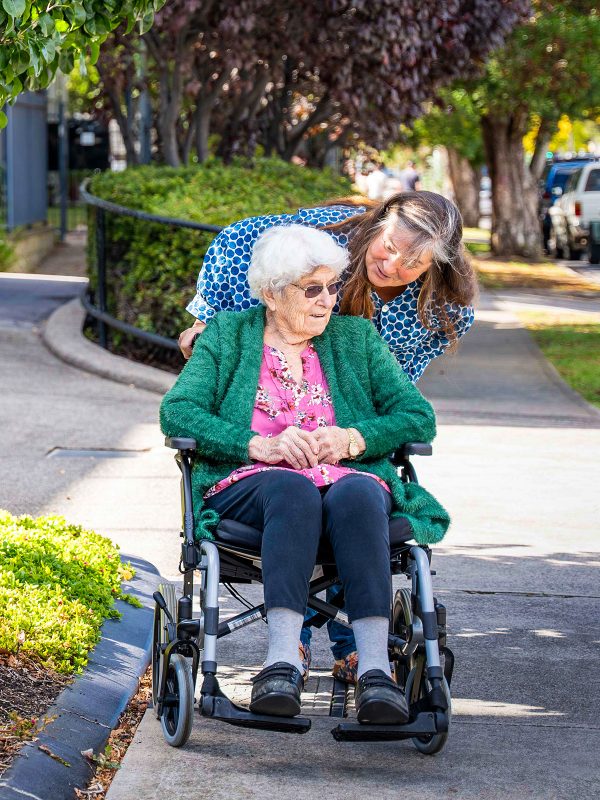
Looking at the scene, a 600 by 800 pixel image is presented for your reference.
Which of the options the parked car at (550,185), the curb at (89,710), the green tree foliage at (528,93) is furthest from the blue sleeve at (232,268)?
the parked car at (550,185)

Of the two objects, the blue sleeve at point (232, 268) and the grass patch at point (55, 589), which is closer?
the grass patch at point (55, 589)

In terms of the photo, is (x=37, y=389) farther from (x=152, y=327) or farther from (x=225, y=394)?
(x=225, y=394)

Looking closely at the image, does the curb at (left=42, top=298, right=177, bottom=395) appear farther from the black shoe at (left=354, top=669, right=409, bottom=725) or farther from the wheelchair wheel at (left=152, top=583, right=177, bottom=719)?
the black shoe at (left=354, top=669, right=409, bottom=725)

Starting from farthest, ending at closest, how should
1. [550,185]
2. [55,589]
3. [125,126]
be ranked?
[550,185] < [125,126] < [55,589]

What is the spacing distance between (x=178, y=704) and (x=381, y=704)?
631mm

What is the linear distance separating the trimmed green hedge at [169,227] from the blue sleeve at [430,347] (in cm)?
536

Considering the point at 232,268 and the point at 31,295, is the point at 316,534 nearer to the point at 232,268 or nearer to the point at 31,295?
the point at 232,268

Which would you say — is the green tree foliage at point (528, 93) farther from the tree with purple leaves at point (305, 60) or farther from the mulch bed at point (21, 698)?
the mulch bed at point (21, 698)

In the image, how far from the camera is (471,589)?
18.1 ft

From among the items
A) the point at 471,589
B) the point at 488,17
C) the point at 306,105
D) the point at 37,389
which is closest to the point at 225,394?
the point at 471,589

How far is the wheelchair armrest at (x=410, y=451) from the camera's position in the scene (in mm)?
4047

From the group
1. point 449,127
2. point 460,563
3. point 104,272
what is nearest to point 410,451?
point 460,563

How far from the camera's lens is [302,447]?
12.8 feet

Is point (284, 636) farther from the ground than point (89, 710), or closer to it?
farther from the ground
